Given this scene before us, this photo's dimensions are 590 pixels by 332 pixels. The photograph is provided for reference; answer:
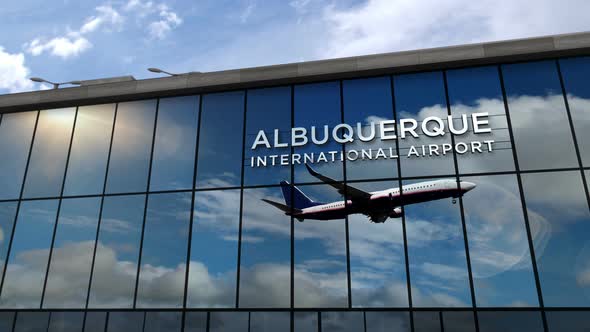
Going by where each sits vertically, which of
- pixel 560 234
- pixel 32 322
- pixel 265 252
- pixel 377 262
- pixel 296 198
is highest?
pixel 296 198

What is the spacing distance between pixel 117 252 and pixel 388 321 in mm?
11655

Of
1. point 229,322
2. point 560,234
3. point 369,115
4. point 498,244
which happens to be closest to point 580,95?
point 560,234

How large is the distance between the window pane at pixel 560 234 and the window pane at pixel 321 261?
23.3 ft

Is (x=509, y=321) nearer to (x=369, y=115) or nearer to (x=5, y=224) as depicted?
(x=369, y=115)

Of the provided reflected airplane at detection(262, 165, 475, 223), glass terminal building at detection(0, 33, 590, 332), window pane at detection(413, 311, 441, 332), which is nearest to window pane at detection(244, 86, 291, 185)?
glass terminal building at detection(0, 33, 590, 332)

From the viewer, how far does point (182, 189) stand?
67.0ft

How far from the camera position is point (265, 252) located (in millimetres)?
18656

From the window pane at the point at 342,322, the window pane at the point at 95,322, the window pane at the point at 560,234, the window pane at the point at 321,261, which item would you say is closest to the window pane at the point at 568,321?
the window pane at the point at 560,234

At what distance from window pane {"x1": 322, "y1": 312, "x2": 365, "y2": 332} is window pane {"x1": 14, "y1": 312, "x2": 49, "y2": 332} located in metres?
11.8

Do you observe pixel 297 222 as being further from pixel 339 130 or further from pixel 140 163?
pixel 140 163

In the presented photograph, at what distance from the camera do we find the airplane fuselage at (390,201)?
18.0m

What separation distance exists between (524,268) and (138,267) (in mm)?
15156

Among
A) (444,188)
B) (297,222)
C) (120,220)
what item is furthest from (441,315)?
(120,220)

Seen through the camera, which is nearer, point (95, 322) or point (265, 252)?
point (265, 252)
